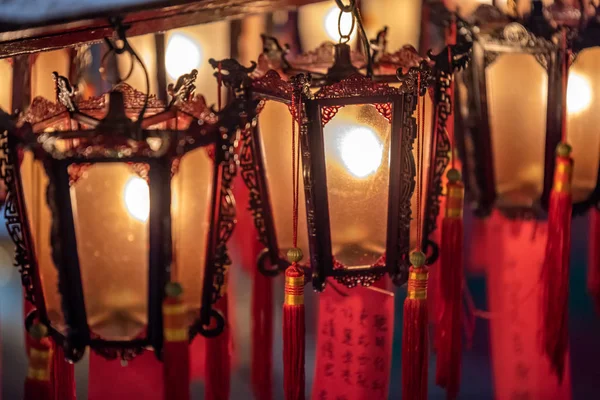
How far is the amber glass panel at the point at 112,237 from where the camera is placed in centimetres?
136

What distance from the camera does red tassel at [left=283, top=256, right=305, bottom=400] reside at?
146cm

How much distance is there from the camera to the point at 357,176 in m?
1.40

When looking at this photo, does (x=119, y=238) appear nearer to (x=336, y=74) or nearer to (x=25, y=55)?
(x=336, y=74)

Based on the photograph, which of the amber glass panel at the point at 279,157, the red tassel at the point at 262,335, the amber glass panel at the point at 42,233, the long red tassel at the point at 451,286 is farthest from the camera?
the red tassel at the point at 262,335

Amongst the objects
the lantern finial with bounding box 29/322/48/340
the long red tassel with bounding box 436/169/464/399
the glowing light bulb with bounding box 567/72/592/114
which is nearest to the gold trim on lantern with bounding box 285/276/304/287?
the long red tassel with bounding box 436/169/464/399

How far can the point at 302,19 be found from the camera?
1912 millimetres

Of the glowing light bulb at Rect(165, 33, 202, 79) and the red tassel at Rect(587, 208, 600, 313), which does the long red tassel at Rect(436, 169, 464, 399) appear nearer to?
the red tassel at Rect(587, 208, 600, 313)

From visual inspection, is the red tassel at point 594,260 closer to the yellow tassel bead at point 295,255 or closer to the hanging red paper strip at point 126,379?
the yellow tassel bead at point 295,255

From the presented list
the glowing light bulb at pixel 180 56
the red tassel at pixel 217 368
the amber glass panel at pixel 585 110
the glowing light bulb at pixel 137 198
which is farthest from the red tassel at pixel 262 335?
the amber glass panel at pixel 585 110

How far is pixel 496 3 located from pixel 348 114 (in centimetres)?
69

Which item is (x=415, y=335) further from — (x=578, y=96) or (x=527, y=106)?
(x=578, y=96)

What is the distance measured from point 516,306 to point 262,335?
0.74 metres

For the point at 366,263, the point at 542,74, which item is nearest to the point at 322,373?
the point at 366,263

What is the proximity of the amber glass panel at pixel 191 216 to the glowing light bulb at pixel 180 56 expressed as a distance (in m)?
0.48
